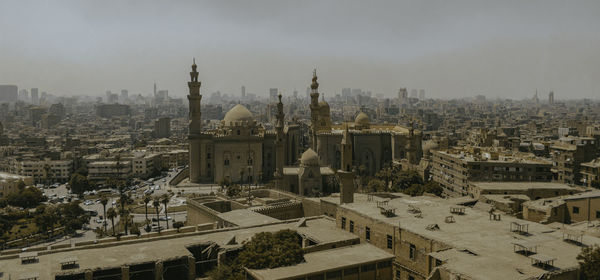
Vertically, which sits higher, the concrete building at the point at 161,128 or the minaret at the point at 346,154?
the minaret at the point at 346,154

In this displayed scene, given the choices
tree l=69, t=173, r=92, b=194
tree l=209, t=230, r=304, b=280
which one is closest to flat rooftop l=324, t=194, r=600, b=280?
→ tree l=209, t=230, r=304, b=280

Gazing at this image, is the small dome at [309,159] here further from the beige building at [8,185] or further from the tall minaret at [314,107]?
the beige building at [8,185]

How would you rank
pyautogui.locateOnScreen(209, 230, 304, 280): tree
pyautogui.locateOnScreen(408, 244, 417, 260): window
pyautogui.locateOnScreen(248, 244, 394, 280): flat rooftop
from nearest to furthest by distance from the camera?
pyautogui.locateOnScreen(248, 244, 394, 280): flat rooftop → pyautogui.locateOnScreen(209, 230, 304, 280): tree → pyautogui.locateOnScreen(408, 244, 417, 260): window

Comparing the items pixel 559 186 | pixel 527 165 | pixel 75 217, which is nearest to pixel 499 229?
pixel 559 186

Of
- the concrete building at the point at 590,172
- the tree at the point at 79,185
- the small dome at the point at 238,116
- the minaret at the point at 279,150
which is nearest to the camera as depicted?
the minaret at the point at 279,150

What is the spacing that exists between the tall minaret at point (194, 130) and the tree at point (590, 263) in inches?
2001

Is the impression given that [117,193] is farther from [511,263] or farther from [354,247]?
[511,263]

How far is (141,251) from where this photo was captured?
74.7ft

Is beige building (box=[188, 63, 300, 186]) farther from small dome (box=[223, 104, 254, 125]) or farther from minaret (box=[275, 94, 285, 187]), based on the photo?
minaret (box=[275, 94, 285, 187])

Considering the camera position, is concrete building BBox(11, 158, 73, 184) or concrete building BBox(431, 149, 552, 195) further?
concrete building BBox(11, 158, 73, 184)

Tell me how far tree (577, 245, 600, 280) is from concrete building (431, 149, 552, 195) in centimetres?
3101

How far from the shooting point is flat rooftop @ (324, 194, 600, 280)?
17.2 m

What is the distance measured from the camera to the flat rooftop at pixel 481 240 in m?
17.2

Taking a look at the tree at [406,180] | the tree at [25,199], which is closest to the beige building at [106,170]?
the tree at [25,199]
